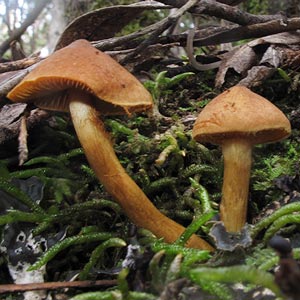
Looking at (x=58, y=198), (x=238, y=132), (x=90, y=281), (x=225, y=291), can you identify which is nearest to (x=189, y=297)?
(x=225, y=291)

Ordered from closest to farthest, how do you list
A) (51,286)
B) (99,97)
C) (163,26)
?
(51,286) → (99,97) → (163,26)

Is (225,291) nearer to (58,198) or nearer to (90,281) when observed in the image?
(90,281)

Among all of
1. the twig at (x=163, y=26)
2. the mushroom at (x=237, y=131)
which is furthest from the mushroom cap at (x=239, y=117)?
the twig at (x=163, y=26)

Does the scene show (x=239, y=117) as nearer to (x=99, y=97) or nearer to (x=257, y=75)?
(x=99, y=97)

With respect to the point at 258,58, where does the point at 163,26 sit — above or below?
above

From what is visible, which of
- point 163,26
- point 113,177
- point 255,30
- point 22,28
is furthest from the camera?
point 22,28

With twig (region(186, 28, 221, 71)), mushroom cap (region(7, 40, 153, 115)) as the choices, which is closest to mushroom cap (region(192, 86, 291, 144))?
mushroom cap (region(7, 40, 153, 115))

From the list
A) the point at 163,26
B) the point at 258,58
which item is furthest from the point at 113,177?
the point at 258,58
